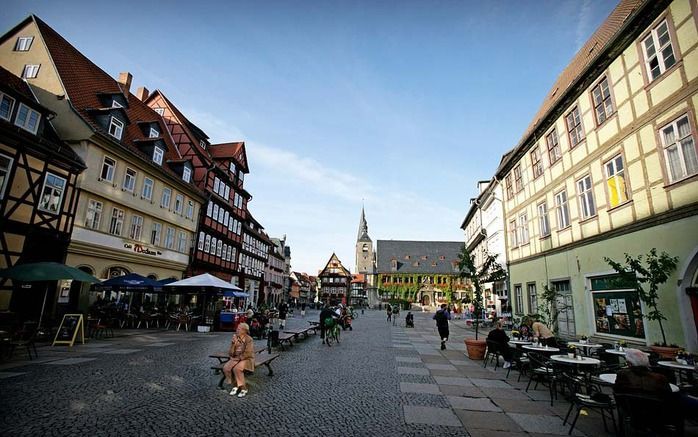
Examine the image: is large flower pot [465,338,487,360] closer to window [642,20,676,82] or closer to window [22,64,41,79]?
window [642,20,676,82]

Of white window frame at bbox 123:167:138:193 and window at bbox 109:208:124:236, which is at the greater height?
white window frame at bbox 123:167:138:193

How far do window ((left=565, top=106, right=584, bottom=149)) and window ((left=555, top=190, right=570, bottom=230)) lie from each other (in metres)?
2.27

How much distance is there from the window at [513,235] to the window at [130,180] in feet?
77.0

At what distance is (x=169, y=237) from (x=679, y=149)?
86.4 feet

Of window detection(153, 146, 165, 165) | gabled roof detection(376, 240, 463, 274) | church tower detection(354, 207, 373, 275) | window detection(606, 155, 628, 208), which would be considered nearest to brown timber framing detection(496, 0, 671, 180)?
window detection(606, 155, 628, 208)

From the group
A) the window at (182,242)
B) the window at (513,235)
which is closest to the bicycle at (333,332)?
the window at (513,235)

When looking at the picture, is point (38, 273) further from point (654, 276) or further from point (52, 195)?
point (654, 276)

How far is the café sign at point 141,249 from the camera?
19.8 metres

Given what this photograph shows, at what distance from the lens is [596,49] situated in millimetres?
13898

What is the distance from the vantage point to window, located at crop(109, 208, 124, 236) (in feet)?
61.7

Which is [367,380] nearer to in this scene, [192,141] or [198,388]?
[198,388]

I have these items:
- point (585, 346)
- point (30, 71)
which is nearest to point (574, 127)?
point (585, 346)

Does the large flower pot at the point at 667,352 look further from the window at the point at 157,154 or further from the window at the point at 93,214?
the window at the point at 157,154

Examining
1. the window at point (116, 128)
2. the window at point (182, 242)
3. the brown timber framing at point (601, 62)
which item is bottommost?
the window at point (182, 242)
